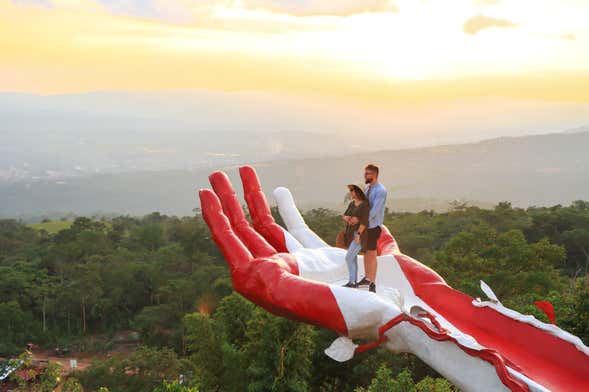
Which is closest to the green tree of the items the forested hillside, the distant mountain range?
the forested hillside

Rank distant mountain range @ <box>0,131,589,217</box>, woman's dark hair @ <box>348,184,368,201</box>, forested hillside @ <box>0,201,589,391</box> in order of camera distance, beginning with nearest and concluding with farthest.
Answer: woman's dark hair @ <box>348,184,368,201</box> → forested hillside @ <box>0,201,589,391</box> → distant mountain range @ <box>0,131,589,217</box>

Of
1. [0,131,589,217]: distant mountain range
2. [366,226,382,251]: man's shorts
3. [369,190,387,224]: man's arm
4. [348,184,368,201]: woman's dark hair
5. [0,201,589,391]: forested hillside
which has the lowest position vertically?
[0,131,589,217]: distant mountain range

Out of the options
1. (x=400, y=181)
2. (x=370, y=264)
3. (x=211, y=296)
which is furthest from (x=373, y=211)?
(x=400, y=181)

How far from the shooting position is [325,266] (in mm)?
7789

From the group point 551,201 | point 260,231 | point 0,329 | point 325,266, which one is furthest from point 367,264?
point 551,201

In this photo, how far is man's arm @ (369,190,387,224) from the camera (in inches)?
277

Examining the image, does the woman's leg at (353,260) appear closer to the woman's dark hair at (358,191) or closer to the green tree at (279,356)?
the woman's dark hair at (358,191)

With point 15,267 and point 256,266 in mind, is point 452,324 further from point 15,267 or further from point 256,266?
point 15,267

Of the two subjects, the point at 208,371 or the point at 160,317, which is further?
the point at 160,317

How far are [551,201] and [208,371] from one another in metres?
131

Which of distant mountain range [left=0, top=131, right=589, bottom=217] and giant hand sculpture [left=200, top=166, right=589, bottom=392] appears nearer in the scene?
giant hand sculpture [left=200, top=166, right=589, bottom=392]

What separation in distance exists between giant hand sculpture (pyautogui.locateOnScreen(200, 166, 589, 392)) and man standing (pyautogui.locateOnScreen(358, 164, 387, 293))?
1.23 ft

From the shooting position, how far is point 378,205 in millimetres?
7090

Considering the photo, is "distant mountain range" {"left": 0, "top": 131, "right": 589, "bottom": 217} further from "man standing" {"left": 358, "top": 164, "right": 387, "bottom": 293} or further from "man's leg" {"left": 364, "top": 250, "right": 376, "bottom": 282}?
"man standing" {"left": 358, "top": 164, "right": 387, "bottom": 293}
